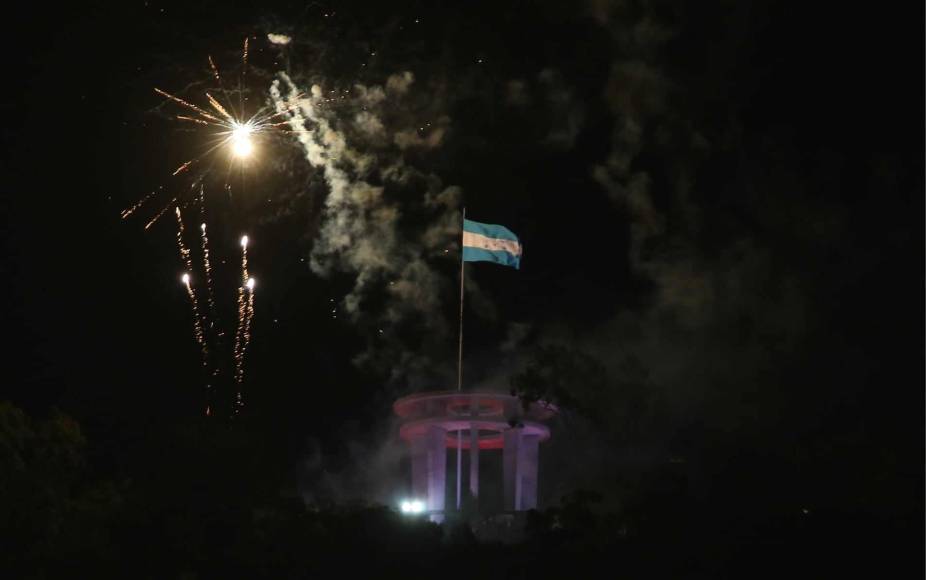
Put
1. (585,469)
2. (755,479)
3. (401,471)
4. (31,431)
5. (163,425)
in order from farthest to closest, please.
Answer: (401,471)
(585,469)
(163,425)
(31,431)
(755,479)

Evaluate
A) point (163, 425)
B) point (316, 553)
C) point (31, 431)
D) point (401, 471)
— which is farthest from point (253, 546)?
point (401, 471)

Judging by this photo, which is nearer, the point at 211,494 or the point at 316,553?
the point at 316,553

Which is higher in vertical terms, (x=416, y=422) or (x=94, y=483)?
(x=416, y=422)

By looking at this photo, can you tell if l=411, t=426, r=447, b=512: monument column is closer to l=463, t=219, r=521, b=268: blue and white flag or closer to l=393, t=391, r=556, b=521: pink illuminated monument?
l=393, t=391, r=556, b=521: pink illuminated monument

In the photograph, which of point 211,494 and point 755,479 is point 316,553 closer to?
point 211,494

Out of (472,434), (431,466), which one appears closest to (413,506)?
(431,466)

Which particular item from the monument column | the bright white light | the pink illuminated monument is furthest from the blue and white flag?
→ the monument column

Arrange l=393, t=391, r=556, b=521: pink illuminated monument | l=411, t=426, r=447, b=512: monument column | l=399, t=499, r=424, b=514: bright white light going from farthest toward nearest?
l=411, t=426, r=447, b=512: monument column < l=393, t=391, r=556, b=521: pink illuminated monument < l=399, t=499, r=424, b=514: bright white light

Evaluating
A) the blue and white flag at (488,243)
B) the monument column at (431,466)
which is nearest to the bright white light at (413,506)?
the monument column at (431,466)
